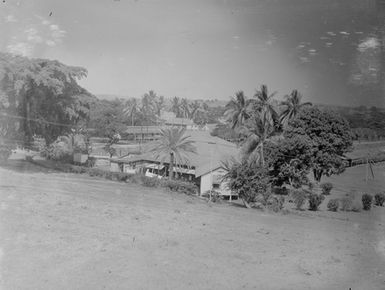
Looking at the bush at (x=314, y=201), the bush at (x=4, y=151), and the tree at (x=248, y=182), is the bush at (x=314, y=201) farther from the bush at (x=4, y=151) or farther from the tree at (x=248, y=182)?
the bush at (x=4, y=151)

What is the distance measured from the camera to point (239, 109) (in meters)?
52.9

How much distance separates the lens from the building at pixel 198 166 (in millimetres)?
34188

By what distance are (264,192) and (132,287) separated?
18777mm

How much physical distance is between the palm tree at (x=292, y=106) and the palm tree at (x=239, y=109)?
682 centimetres

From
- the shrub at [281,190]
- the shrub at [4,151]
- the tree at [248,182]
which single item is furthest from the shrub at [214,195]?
the shrub at [4,151]

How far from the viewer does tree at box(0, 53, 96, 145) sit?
23.5 m

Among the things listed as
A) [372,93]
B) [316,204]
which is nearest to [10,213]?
[372,93]

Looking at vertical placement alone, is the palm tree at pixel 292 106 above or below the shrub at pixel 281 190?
above

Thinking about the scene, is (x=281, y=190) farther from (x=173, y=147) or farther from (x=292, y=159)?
(x=173, y=147)

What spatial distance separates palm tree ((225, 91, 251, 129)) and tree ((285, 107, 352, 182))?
14.7 metres

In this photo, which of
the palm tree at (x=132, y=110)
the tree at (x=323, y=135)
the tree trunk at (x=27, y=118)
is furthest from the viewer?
the palm tree at (x=132, y=110)

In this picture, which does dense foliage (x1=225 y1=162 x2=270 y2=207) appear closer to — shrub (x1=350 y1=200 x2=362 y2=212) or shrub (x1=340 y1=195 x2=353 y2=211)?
shrub (x1=340 y1=195 x2=353 y2=211)

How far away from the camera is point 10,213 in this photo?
41.5 feet

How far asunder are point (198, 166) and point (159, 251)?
25.8 meters
